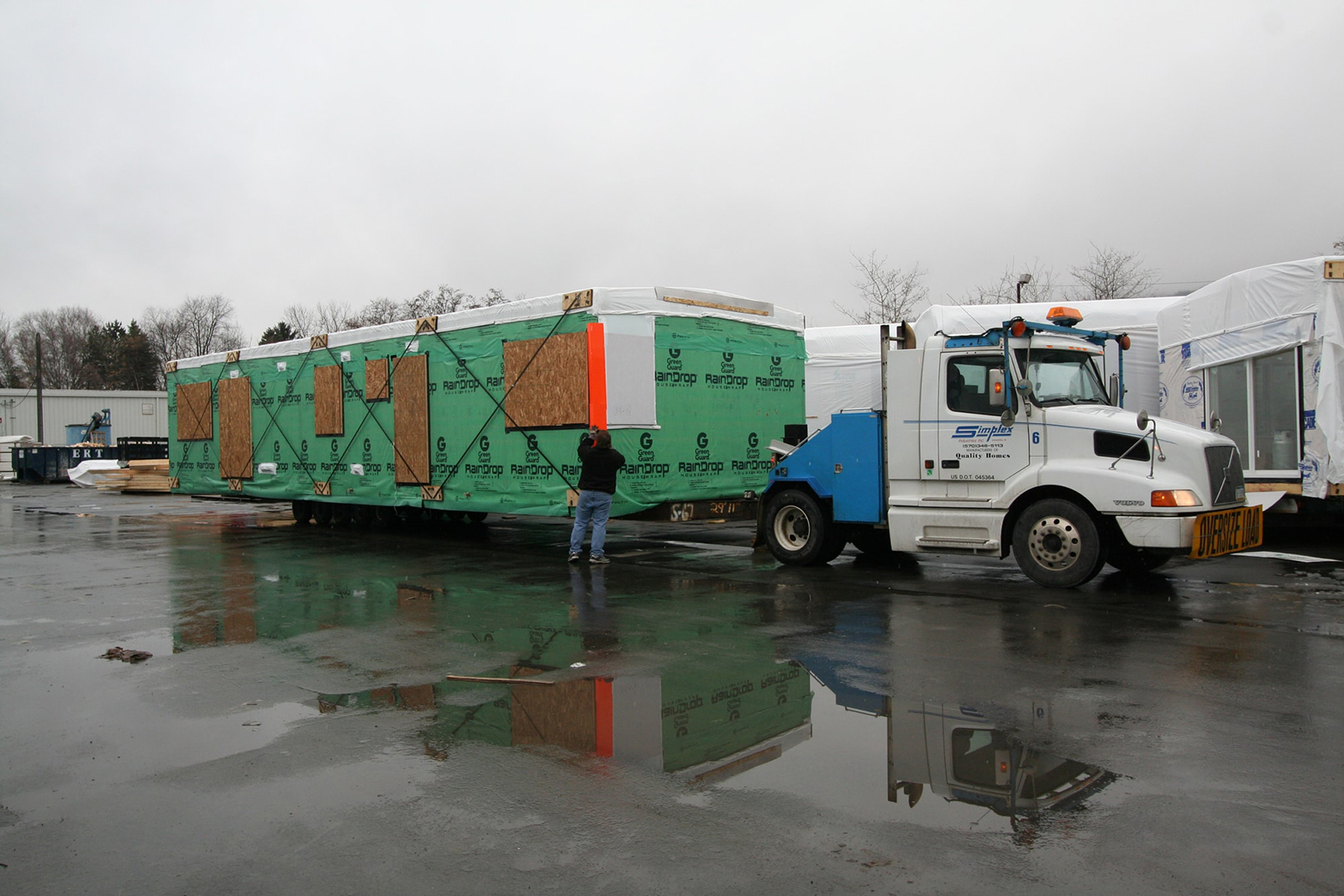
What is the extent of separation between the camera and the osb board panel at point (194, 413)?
70.5 ft

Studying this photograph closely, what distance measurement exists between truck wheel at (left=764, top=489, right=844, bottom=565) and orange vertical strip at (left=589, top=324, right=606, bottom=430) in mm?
2647

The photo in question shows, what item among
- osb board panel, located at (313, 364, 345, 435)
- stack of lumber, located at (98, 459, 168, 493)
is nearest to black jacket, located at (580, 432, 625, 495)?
osb board panel, located at (313, 364, 345, 435)

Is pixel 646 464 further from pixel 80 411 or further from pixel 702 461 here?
pixel 80 411

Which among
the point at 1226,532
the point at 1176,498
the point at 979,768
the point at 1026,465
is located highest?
the point at 1026,465

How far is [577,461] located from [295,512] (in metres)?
9.60

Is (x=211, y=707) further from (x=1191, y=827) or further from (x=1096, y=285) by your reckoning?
(x=1096, y=285)

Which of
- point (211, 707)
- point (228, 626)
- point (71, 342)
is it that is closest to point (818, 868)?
point (211, 707)

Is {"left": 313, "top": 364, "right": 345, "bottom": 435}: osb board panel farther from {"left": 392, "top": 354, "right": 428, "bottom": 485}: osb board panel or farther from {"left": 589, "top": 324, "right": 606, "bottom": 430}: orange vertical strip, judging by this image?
{"left": 589, "top": 324, "right": 606, "bottom": 430}: orange vertical strip

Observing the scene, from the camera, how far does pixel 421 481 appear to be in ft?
52.6

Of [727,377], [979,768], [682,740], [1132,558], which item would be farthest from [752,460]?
[979,768]

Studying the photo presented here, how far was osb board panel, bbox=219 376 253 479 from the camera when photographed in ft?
66.5

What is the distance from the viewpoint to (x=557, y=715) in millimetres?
5770

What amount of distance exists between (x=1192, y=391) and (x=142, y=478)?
32986 millimetres

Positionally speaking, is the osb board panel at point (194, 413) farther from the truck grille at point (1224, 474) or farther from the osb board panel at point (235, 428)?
the truck grille at point (1224, 474)
